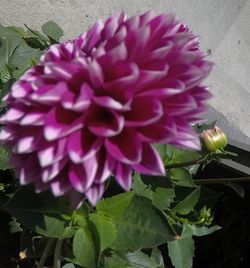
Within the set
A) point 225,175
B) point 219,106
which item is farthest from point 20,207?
point 219,106

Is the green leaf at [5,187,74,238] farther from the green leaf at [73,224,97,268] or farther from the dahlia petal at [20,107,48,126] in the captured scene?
the dahlia petal at [20,107,48,126]

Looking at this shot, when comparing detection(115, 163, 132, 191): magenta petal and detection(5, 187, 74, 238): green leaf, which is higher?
detection(115, 163, 132, 191): magenta petal

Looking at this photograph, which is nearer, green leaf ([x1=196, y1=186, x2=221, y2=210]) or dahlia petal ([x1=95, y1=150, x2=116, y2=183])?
dahlia petal ([x1=95, y1=150, x2=116, y2=183])

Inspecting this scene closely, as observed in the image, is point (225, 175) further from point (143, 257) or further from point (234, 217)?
point (143, 257)

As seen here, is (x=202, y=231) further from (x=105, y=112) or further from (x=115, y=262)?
(x=105, y=112)

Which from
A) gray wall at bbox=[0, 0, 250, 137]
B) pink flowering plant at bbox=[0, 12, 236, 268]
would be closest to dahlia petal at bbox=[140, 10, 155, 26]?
pink flowering plant at bbox=[0, 12, 236, 268]

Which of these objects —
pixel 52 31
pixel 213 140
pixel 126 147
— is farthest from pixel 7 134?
pixel 52 31
